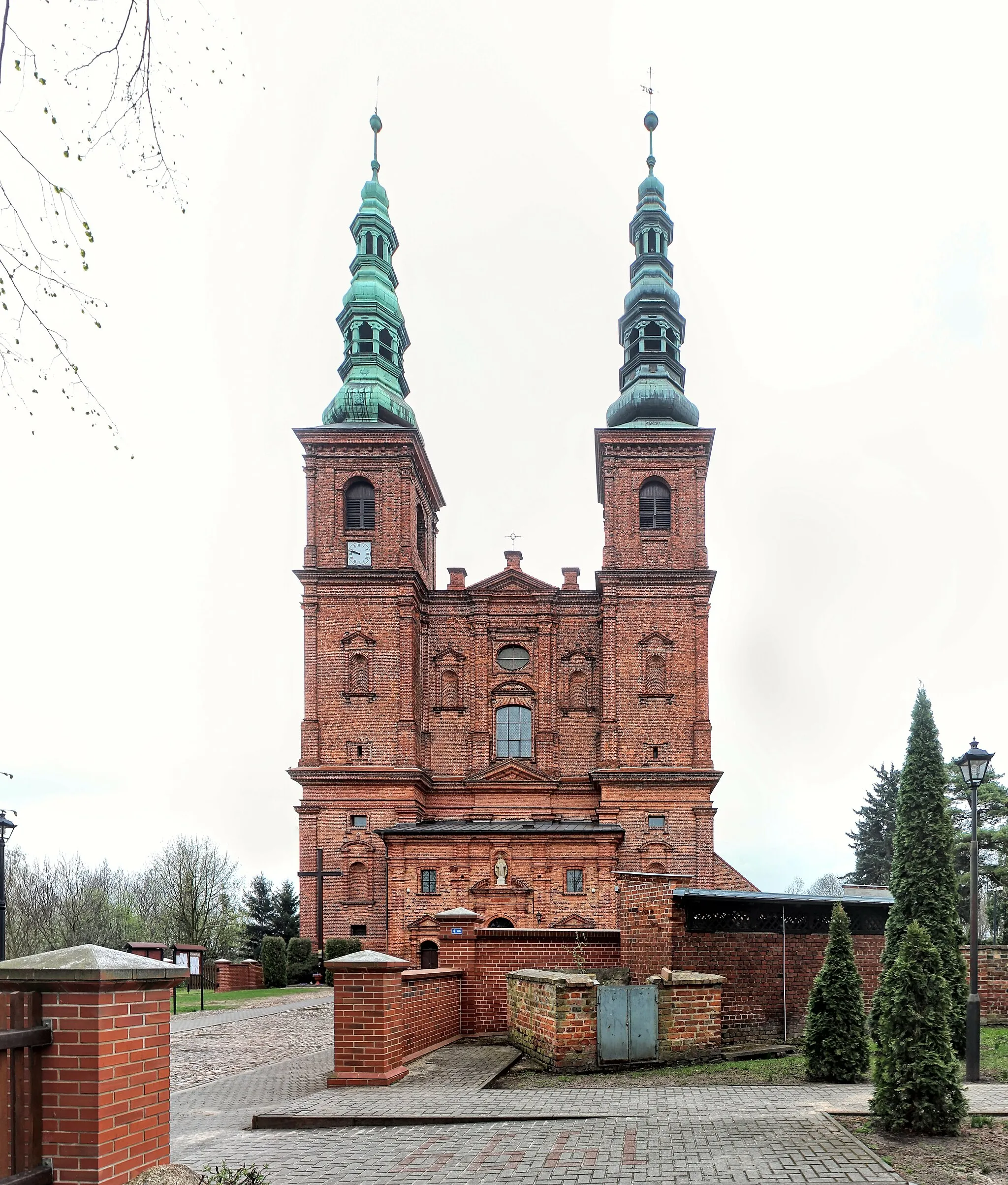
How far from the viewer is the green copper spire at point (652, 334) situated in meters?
44.9

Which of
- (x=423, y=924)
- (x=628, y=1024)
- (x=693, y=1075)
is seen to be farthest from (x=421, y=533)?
(x=693, y=1075)

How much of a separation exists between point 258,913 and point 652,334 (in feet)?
103

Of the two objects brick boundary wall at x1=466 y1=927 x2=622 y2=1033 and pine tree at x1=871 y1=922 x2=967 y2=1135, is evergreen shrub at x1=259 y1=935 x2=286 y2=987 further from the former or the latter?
pine tree at x1=871 y1=922 x2=967 y2=1135

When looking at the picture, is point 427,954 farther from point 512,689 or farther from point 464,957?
point 464,957

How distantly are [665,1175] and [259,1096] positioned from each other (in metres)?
6.07

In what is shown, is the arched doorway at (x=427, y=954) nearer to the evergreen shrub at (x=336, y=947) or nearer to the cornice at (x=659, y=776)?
the evergreen shrub at (x=336, y=947)

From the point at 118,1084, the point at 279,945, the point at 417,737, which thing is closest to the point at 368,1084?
the point at 118,1084

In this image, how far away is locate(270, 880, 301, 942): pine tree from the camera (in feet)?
155

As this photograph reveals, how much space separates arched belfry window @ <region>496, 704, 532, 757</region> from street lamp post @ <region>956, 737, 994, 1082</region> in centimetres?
2995


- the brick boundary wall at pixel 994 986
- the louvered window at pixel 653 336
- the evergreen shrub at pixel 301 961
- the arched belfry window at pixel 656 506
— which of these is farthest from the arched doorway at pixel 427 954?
the louvered window at pixel 653 336

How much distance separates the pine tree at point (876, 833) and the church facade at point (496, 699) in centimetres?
2229

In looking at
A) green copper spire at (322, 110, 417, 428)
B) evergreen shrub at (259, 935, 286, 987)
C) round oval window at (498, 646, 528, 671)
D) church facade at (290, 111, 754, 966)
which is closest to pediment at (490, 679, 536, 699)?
church facade at (290, 111, 754, 966)

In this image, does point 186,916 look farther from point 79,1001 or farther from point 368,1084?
point 79,1001

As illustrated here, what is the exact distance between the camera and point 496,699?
43.7 meters
